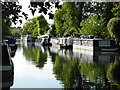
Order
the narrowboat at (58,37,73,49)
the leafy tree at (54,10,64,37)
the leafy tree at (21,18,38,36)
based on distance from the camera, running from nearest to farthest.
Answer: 1. the narrowboat at (58,37,73,49)
2. the leafy tree at (54,10,64,37)
3. the leafy tree at (21,18,38,36)

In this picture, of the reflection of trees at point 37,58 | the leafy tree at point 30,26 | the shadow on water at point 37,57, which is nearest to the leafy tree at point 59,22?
the shadow on water at point 37,57

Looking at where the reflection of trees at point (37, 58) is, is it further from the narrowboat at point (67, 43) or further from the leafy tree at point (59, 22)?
the leafy tree at point (59, 22)

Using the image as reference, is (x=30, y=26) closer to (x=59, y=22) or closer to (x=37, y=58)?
(x=59, y=22)

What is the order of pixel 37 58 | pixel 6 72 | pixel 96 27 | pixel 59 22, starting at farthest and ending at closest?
pixel 59 22 < pixel 96 27 < pixel 37 58 < pixel 6 72

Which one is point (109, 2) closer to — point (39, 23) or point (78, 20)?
point (78, 20)

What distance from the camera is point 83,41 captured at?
153 feet

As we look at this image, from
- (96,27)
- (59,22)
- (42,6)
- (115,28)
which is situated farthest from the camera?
(59,22)

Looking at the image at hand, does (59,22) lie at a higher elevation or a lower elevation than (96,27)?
higher

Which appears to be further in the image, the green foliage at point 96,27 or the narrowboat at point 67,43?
the narrowboat at point 67,43

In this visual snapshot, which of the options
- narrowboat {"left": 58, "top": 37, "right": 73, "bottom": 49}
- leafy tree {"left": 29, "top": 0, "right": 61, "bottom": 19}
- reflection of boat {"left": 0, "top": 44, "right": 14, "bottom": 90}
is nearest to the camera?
leafy tree {"left": 29, "top": 0, "right": 61, "bottom": 19}

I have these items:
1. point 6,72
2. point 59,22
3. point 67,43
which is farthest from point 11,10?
point 59,22

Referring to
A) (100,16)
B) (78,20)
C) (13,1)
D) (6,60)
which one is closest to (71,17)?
(78,20)

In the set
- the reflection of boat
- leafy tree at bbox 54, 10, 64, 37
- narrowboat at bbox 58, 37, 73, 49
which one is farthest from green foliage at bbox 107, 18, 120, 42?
leafy tree at bbox 54, 10, 64, 37

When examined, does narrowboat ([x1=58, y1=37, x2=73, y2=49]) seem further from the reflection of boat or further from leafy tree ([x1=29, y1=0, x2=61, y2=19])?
leafy tree ([x1=29, y1=0, x2=61, y2=19])
